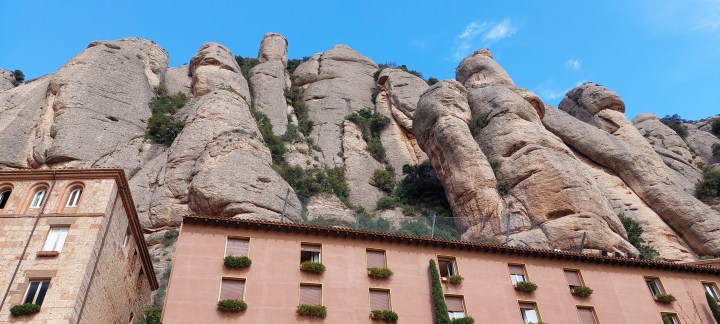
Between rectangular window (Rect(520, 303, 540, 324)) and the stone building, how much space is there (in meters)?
18.6

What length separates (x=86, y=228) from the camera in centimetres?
2248

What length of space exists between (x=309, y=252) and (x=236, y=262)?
352cm

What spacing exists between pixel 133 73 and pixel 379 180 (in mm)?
27355

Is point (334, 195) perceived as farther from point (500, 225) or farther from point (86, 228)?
point (86, 228)

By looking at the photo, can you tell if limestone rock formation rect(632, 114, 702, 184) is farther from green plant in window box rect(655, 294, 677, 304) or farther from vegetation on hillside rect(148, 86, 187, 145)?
vegetation on hillside rect(148, 86, 187, 145)

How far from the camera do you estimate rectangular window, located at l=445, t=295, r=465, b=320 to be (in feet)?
80.6

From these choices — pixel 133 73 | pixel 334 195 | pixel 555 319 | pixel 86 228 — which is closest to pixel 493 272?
pixel 555 319

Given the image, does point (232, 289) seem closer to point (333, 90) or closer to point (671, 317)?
point (671, 317)

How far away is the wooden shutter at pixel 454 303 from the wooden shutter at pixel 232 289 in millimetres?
9115

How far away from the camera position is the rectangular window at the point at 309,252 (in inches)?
986

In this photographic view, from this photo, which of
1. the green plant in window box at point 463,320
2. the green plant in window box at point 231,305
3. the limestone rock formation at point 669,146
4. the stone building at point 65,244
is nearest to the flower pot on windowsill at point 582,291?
the green plant in window box at point 463,320

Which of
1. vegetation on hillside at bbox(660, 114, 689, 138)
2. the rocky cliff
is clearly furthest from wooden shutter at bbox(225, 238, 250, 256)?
vegetation on hillside at bbox(660, 114, 689, 138)

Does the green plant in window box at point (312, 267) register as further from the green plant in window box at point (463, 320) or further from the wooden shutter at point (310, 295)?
the green plant in window box at point (463, 320)

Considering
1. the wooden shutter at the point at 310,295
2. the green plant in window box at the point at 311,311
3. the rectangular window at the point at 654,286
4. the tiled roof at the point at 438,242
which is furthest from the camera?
the rectangular window at the point at 654,286
